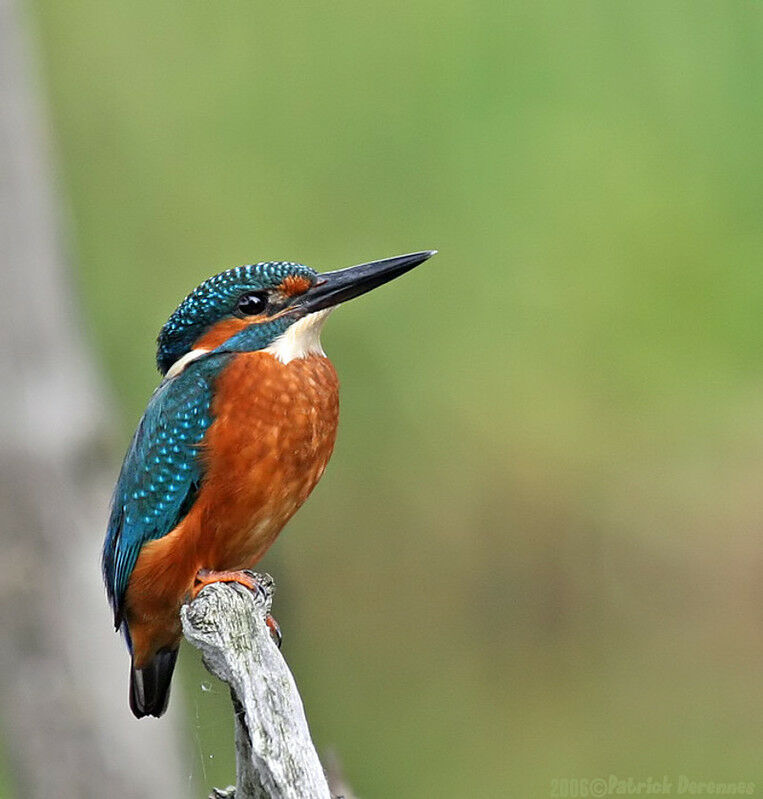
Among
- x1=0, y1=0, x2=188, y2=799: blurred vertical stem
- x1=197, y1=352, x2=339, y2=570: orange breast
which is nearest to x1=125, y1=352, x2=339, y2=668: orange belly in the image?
x1=197, y1=352, x2=339, y2=570: orange breast

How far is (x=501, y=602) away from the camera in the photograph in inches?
366

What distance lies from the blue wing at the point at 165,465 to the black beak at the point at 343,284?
0.27 meters

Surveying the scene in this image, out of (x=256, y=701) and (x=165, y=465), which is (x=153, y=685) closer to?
(x=165, y=465)

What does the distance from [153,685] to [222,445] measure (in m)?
0.67

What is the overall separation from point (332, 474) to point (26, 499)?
12.3 ft

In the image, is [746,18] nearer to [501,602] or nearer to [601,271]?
[601,271]

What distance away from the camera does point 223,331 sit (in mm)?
3680

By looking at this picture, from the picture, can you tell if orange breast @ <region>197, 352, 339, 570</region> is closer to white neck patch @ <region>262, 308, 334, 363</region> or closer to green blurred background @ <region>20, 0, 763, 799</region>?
white neck patch @ <region>262, 308, 334, 363</region>

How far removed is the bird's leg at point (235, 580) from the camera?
3.33 meters

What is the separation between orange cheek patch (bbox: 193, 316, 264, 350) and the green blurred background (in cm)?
421

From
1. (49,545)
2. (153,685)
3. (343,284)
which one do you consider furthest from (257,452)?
(49,545)

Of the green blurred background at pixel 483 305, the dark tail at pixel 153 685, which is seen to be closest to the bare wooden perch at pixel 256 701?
the dark tail at pixel 153 685

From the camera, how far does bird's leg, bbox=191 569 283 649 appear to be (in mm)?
3328

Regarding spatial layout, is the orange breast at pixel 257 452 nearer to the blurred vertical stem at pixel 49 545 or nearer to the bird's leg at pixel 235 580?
the bird's leg at pixel 235 580
